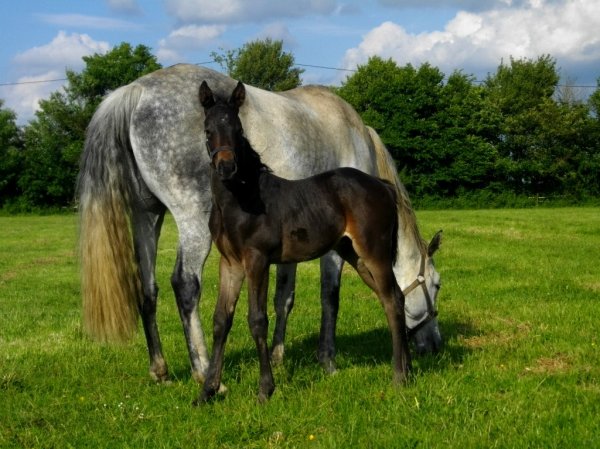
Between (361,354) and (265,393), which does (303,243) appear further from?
(361,354)

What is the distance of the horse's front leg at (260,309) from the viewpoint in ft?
16.8

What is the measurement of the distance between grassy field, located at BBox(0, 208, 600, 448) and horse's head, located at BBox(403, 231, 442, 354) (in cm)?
19

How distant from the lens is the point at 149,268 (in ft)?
20.4

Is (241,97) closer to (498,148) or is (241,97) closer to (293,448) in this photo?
(293,448)

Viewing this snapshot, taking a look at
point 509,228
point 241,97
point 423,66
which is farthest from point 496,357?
point 423,66

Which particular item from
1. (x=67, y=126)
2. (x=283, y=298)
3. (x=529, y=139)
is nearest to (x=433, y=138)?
(x=529, y=139)

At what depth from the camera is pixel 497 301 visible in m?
10.1

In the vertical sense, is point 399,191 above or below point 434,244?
above

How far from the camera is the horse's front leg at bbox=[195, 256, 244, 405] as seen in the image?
17.5 ft

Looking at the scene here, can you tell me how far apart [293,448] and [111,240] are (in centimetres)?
236

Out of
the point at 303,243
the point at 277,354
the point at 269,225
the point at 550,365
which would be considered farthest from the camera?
the point at 277,354

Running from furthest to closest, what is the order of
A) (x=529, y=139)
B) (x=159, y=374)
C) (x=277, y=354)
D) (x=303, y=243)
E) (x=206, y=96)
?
(x=529, y=139) < (x=277, y=354) < (x=159, y=374) < (x=303, y=243) < (x=206, y=96)

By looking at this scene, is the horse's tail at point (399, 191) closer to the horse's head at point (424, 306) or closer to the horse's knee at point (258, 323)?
the horse's head at point (424, 306)

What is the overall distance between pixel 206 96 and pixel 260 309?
1.54 metres
